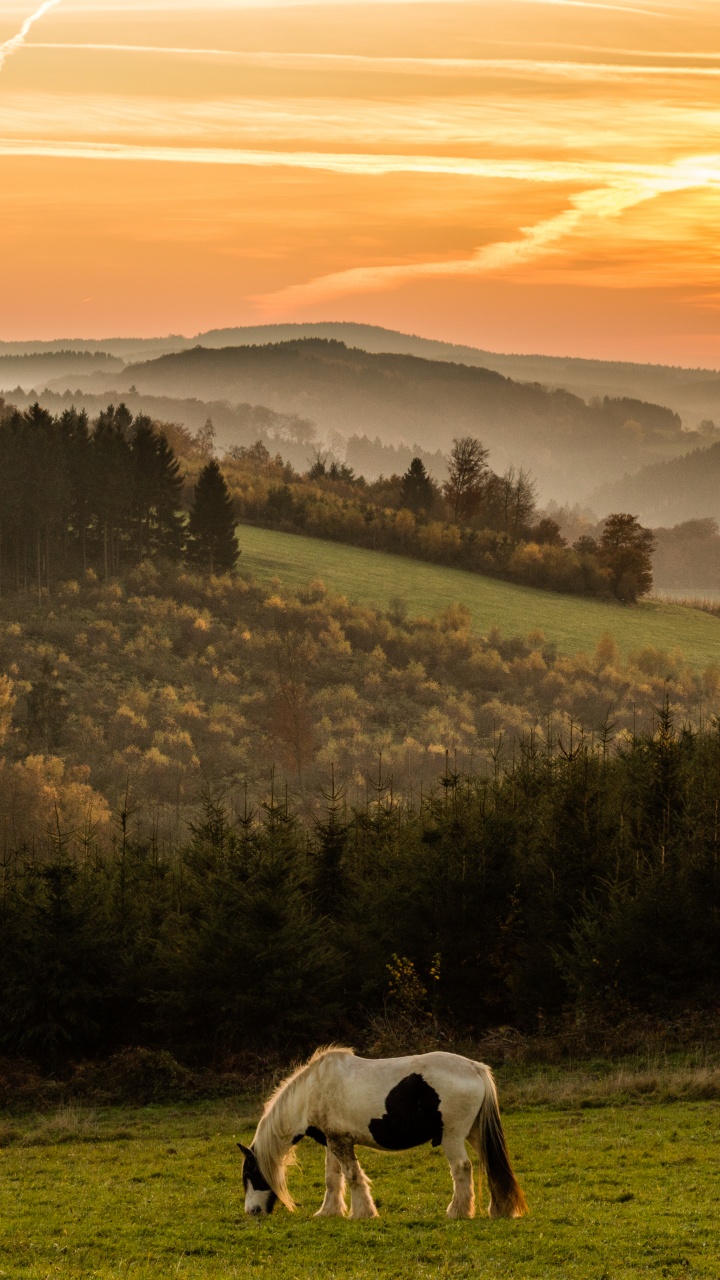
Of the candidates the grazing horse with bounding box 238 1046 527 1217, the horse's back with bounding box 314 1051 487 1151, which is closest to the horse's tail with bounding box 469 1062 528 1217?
the grazing horse with bounding box 238 1046 527 1217

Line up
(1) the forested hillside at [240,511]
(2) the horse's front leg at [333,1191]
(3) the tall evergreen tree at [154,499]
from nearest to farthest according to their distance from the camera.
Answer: (2) the horse's front leg at [333,1191], (1) the forested hillside at [240,511], (3) the tall evergreen tree at [154,499]

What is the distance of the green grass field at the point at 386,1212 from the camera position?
11195 millimetres

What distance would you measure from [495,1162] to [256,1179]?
2.72 m

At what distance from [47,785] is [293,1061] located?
54.7m

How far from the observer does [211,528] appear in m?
119

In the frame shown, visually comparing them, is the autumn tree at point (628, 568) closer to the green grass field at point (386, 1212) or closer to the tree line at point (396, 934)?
the tree line at point (396, 934)

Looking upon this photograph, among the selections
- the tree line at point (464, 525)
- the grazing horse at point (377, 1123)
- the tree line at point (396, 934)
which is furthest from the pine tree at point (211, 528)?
the grazing horse at point (377, 1123)

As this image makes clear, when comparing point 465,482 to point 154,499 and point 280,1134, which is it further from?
point 280,1134

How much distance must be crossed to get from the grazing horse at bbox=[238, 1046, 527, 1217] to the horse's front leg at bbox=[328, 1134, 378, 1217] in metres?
0.01

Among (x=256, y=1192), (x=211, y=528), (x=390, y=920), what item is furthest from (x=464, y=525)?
(x=256, y=1192)

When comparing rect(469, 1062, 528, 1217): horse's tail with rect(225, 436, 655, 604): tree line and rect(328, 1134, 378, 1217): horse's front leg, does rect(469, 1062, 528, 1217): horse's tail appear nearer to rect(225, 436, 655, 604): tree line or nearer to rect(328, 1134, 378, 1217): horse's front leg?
rect(328, 1134, 378, 1217): horse's front leg

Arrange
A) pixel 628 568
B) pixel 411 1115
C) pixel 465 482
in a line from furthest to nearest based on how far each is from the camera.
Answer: pixel 465 482
pixel 628 568
pixel 411 1115

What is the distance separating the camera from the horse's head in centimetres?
1338

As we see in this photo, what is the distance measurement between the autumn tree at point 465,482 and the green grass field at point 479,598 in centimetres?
1555
